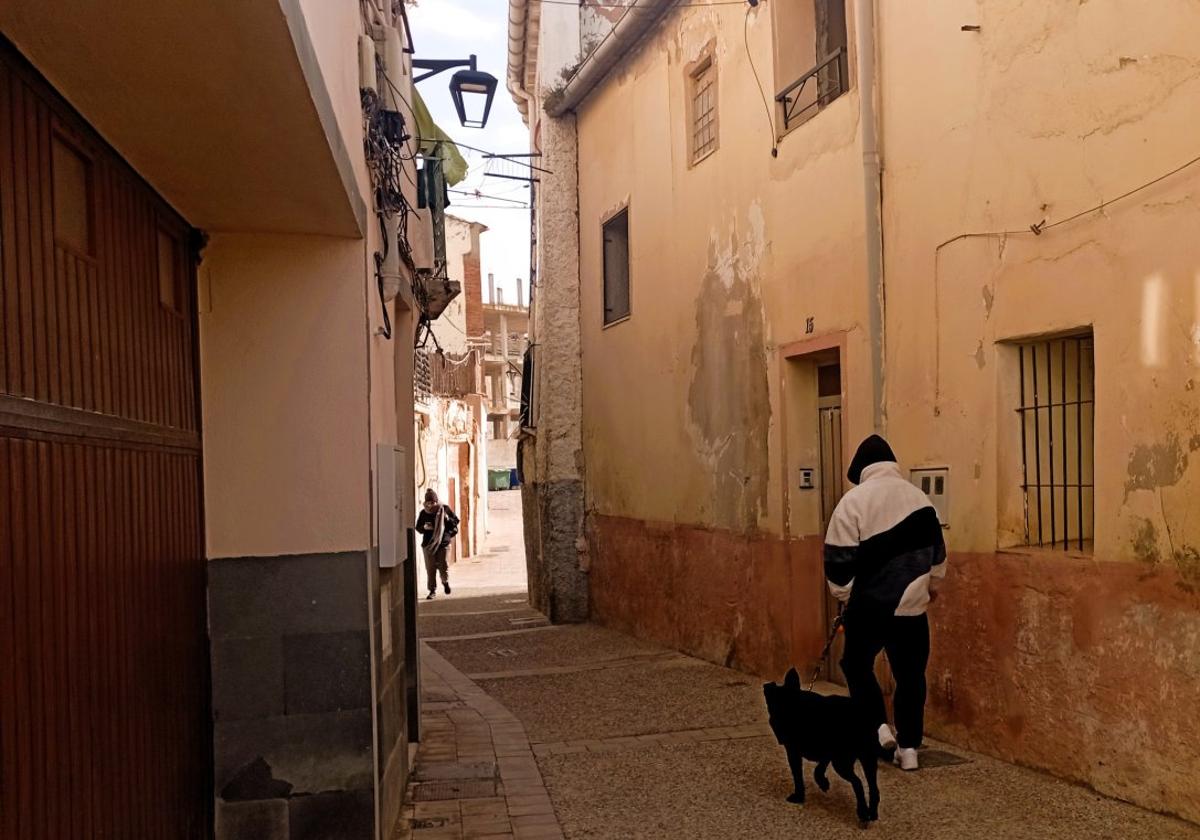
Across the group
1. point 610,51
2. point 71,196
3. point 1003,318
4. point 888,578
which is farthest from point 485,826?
point 610,51

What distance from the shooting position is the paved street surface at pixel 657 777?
17.2 feet

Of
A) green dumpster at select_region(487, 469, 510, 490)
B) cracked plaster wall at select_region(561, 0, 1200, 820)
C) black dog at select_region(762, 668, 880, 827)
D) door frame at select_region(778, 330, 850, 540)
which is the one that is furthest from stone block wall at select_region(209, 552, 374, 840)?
green dumpster at select_region(487, 469, 510, 490)

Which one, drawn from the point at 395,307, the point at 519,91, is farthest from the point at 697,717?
the point at 519,91

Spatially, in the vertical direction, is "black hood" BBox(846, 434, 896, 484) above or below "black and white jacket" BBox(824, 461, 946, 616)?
above

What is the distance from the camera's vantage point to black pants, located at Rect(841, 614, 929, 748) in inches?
235

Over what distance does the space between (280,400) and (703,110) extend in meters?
7.14

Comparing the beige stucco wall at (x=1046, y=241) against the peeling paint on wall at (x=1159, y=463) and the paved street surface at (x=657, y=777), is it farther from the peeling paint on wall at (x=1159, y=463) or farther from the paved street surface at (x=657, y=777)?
the paved street surface at (x=657, y=777)

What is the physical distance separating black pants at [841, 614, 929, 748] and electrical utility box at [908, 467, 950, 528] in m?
0.89

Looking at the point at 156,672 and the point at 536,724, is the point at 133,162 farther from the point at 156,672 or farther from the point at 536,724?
the point at 536,724

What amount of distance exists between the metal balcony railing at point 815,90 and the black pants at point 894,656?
3894mm

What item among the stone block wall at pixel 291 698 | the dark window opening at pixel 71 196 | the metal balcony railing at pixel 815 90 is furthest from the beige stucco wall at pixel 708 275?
the dark window opening at pixel 71 196

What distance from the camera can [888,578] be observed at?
19.5ft

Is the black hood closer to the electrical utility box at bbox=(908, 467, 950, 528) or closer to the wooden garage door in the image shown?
the electrical utility box at bbox=(908, 467, 950, 528)

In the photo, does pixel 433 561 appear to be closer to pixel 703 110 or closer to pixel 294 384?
pixel 703 110
